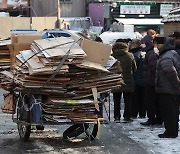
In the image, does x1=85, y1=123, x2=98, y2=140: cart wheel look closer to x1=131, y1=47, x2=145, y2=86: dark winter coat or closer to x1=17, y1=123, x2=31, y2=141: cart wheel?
x1=17, y1=123, x2=31, y2=141: cart wheel

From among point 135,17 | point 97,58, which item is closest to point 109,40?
point 135,17

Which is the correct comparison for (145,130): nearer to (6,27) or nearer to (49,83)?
(49,83)

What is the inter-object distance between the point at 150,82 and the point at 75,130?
2348mm

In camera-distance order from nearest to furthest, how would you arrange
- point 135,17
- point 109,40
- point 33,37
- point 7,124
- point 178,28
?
1. point 33,37
2. point 7,124
3. point 178,28
4. point 109,40
5. point 135,17

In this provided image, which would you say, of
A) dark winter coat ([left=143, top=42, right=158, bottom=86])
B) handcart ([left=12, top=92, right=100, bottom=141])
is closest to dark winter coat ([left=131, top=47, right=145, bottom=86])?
dark winter coat ([left=143, top=42, right=158, bottom=86])

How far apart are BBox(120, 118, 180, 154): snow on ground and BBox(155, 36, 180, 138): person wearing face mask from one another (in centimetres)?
26

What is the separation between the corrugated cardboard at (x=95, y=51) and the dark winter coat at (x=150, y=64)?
6.74 ft

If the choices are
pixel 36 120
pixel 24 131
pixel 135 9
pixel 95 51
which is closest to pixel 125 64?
pixel 95 51

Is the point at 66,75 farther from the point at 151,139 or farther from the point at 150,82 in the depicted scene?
the point at 150,82

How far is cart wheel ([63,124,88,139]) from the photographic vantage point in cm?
927

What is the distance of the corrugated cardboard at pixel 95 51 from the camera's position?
349 inches

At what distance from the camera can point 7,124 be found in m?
11.1

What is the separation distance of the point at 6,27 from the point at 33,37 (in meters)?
22.0

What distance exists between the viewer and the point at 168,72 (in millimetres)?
→ 9398
